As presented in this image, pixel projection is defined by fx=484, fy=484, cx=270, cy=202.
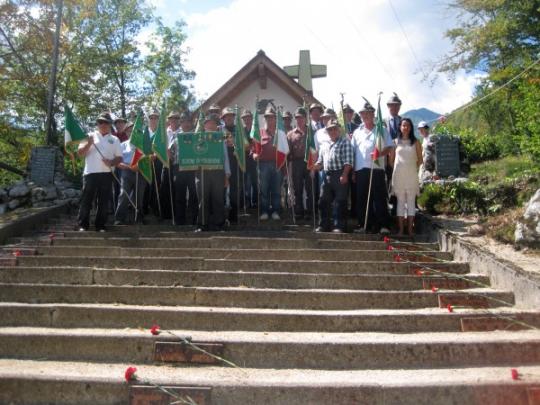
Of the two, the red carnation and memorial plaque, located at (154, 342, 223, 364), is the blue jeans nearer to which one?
memorial plaque, located at (154, 342, 223, 364)

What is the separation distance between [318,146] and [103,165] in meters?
3.61

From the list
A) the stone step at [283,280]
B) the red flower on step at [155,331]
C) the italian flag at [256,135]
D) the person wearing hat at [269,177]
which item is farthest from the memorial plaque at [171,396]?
the italian flag at [256,135]

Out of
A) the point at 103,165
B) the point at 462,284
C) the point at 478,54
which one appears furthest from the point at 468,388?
the point at 478,54

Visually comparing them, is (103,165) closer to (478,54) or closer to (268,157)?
(268,157)

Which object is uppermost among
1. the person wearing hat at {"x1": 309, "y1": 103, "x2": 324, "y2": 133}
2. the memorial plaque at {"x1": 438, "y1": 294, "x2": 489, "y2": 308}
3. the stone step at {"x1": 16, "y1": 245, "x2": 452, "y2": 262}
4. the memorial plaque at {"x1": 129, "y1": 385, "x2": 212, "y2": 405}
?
the person wearing hat at {"x1": 309, "y1": 103, "x2": 324, "y2": 133}

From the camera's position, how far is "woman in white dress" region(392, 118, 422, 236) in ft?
24.0

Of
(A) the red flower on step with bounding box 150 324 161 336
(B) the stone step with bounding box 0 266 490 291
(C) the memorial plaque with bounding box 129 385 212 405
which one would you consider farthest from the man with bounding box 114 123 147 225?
(C) the memorial plaque with bounding box 129 385 212 405

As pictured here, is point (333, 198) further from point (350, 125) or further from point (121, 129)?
point (121, 129)

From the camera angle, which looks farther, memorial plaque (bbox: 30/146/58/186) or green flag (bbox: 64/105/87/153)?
memorial plaque (bbox: 30/146/58/186)

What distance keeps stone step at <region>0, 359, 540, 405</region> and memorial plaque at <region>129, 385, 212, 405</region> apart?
0.20ft

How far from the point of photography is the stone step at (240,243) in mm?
7051

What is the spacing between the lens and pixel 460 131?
16219mm

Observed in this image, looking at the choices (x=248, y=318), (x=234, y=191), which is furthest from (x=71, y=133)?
(x=248, y=318)

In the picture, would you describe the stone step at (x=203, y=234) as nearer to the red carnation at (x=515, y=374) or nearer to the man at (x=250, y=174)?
the man at (x=250, y=174)
